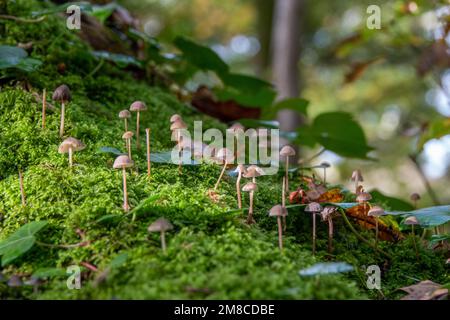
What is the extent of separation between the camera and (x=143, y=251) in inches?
55.9

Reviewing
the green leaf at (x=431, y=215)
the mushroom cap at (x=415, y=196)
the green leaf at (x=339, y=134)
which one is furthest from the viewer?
the green leaf at (x=339, y=134)

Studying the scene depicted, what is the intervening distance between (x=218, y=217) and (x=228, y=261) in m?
0.26

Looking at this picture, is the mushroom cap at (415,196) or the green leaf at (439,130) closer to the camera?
the mushroom cap at (415,196)

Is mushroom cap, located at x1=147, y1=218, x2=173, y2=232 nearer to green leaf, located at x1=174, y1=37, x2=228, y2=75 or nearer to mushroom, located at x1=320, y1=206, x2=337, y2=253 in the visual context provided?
mushroom, located at x1=320, y1=206, x2=337, y2=253

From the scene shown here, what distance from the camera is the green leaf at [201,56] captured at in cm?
326

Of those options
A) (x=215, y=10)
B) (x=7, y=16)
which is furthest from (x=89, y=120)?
(x=215, y=10)

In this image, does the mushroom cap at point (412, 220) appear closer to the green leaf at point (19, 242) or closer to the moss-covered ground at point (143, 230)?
the moss-covered ground at point (143, 230)

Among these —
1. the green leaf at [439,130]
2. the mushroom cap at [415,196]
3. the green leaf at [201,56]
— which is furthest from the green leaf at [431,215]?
the green leaf at [201,56]

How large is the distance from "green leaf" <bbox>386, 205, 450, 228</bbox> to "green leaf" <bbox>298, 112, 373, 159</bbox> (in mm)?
1230

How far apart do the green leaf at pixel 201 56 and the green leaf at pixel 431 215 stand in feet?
6.44

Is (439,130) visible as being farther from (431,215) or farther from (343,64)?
(343,64)

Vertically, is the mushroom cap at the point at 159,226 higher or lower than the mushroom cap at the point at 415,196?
lower

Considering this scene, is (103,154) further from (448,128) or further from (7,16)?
(448,128)

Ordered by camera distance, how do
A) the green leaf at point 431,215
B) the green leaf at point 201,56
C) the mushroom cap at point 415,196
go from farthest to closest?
the green leaf at point 201,56, the mushroom cap at point 415,196, the green leaf at point 431,215
